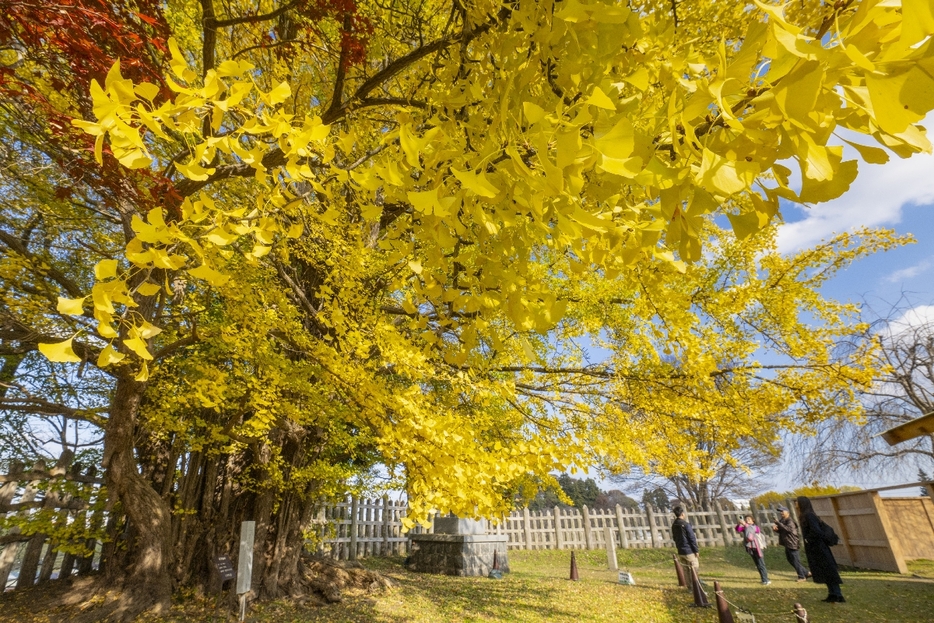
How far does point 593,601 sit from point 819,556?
3387mm

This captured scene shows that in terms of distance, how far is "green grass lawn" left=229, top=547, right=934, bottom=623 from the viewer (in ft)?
18.7

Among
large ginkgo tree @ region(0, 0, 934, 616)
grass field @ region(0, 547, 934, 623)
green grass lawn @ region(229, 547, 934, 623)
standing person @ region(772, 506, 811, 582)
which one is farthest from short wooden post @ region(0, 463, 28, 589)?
standing person @ region(772, 506, 811, 582)

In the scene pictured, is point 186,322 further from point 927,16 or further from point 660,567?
point 660,567

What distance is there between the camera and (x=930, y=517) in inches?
342

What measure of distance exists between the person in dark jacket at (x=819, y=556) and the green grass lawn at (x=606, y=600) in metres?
0.25

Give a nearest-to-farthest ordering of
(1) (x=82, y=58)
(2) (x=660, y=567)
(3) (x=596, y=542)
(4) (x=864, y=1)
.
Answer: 1. (4) (x=864, y=1)
2. (1) (x=82, y=58)
3. (2) (x=660, y=567)
4. (3) (x=596, y=542)

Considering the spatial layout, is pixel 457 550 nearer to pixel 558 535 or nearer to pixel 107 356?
pixel 558 535

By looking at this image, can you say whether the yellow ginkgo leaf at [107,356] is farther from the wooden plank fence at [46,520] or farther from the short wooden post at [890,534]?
the short wooden post at [890,534]

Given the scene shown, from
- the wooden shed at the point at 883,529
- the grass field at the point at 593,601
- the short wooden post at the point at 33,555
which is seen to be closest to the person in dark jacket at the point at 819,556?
the grass field at the point at 593,601

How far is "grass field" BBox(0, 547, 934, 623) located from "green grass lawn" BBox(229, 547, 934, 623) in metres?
0.01

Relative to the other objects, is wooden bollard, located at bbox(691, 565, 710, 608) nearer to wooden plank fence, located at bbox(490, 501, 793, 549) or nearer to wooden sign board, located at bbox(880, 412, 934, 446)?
wooden sign board, located at bbox(880, 412, 934, 446)

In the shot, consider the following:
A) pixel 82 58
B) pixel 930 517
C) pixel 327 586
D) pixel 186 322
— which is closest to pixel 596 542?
pixel 930 517

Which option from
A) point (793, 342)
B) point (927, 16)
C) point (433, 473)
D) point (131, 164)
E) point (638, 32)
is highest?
point (793, 342)

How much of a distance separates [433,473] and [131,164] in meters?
2.30
